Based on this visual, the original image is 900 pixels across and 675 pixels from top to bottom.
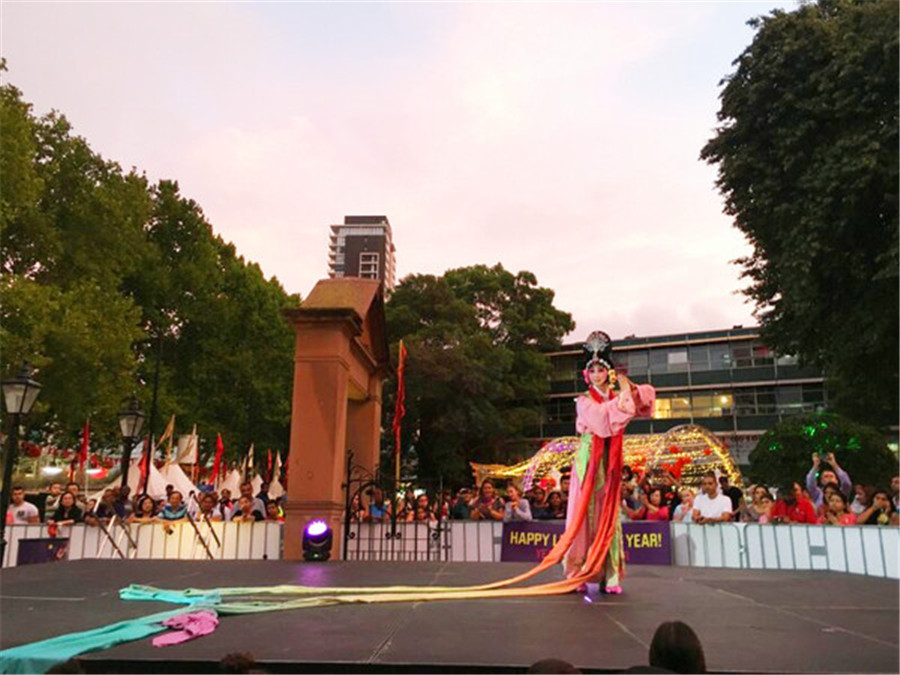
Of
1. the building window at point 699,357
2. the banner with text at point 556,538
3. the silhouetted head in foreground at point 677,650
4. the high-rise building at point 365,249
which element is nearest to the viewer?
the silhouetted head in foreground at point 677,650

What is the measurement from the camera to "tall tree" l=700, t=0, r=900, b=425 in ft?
51.5

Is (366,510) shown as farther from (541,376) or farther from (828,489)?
(541,376)

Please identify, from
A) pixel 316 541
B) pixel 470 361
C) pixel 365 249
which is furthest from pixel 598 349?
pixel 365 249

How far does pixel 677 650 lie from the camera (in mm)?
2963

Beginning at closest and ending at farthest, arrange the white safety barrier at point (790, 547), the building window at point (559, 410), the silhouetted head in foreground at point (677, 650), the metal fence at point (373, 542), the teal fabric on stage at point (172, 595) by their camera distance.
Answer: the silhouetted head in foreground at point (677, 650)
the teal fabric on stage at point (172, 595)
the white safety barrier at point (790, 547)
the metal fence at point (373, 542)
the building window at point (559, 410)

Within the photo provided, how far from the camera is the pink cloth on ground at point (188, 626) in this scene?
Result: 4797mm

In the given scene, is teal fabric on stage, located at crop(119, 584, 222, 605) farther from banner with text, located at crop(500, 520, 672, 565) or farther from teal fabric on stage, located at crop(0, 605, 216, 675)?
banner with text, located at crop(500, 520, 672, 565)

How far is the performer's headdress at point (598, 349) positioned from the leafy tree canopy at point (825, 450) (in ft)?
48.4

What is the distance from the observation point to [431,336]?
41.9 meters

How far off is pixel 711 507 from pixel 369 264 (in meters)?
137

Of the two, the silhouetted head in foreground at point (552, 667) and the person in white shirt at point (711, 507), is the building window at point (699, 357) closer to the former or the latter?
the person in white shirt at point (711, 507)

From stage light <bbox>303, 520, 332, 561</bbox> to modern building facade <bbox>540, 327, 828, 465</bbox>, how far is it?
40.1 metres

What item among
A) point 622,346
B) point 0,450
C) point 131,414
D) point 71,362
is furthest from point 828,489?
point 622,346

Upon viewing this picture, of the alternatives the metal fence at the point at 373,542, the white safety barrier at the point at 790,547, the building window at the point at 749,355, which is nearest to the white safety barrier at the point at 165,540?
the metal fence at the point at 373,542
